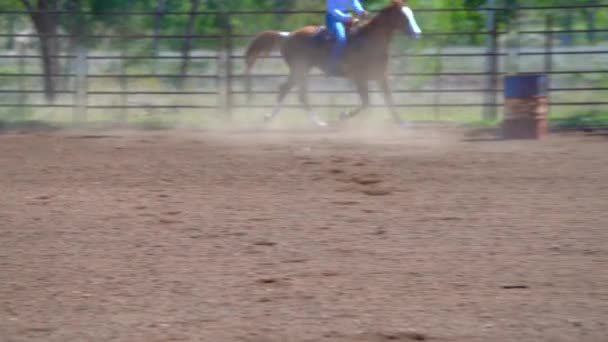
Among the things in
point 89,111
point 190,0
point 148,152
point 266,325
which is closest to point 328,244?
point 266,325

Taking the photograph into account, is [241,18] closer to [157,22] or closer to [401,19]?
[157,22]

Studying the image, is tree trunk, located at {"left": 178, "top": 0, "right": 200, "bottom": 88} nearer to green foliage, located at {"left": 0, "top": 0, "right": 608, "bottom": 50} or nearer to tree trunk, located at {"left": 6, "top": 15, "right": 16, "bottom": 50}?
green foliage, located at {"left": 0, "top": 0, "right": 608, "bottom": 50}

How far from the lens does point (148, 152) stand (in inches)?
483

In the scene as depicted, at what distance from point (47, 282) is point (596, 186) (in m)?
5.45

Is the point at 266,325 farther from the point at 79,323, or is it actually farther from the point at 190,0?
the point at 190,0

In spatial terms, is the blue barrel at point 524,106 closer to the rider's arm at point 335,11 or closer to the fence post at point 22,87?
the rider's arm at point 335,11

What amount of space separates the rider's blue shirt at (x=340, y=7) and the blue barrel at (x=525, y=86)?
2.80m

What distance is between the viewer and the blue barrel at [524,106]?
13.0 meters

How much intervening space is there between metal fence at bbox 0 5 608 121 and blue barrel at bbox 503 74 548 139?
197 centimetres

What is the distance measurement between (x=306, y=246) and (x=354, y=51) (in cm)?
809

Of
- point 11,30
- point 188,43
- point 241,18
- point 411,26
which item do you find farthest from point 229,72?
point 11,30

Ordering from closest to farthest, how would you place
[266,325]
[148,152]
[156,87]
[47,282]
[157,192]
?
[266,325] < [47,282] < [157,192] < [148,152] < [156,87]

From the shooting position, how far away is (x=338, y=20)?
14.9m

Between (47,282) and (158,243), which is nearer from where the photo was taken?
(47,282)
